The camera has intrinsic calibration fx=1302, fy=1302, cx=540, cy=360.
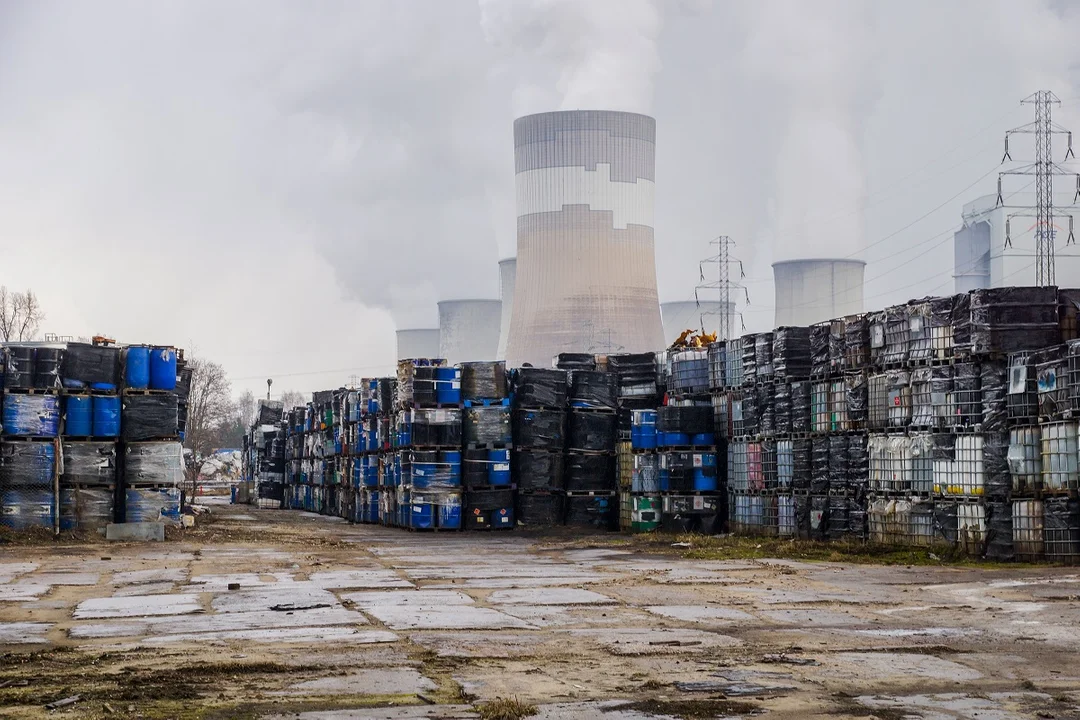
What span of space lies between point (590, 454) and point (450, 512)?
2.83 meters

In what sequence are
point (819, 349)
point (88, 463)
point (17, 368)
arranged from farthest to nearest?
point (88, 463) < point (17, 368) < point (819, 349)

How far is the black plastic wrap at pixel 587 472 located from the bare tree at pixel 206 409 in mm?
42383

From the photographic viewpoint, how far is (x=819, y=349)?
1922 centimetres

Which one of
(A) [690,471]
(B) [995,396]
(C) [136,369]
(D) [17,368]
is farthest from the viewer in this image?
(A) [690,471]

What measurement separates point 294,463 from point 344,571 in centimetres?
2625

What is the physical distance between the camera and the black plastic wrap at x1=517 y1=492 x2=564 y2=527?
24.0 m

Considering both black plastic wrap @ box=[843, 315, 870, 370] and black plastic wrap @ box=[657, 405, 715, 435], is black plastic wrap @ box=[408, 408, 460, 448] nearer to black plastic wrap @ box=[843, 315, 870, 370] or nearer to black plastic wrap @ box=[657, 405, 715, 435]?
black plastic wrap @ box=[657, 405, 715, 435]

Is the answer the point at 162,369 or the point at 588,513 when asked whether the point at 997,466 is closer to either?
the point at 588,513

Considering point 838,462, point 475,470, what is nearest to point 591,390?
point 475,470

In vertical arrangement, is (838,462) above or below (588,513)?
above

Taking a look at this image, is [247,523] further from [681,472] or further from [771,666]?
[771,666]

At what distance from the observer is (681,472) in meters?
21.8

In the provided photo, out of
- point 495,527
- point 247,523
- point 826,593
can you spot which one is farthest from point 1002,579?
point 247,523

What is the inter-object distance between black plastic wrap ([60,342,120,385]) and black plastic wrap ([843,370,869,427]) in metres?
11.5
